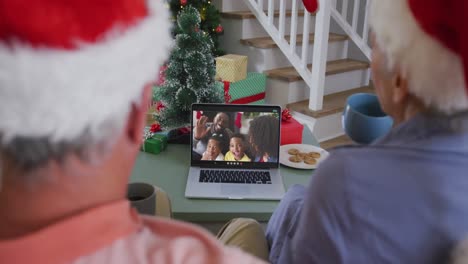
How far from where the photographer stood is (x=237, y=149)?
4.39ft

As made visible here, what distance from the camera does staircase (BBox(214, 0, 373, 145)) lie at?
305 centimetres

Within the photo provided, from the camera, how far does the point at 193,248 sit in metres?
0.55

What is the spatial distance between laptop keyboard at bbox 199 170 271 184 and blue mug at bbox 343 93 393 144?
270 mm

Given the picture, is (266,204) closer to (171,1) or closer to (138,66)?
(138,66)

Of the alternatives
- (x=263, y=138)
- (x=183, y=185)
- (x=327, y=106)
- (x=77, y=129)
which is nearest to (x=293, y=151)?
(x=263, y=138)

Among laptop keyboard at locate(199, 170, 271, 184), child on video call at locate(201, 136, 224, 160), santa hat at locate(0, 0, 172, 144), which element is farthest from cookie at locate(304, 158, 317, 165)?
santa hat at locate(0, 0, 172, 144)

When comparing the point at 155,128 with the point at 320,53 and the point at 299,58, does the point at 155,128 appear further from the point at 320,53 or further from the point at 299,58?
the point at 299,58

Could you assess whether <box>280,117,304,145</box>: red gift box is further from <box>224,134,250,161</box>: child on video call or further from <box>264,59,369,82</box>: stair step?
<box>264,59,369,82</box>: stair step

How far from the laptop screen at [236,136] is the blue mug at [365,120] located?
0.23m

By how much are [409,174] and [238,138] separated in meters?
0.68

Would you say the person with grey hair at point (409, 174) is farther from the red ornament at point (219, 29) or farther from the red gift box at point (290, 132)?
the red ornament at point (219, 29)

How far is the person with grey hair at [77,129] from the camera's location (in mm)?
428

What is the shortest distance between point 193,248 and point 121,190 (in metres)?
0.11

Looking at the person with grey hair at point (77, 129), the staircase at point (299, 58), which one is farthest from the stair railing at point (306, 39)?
the person with grey hair at point (77, 129)
